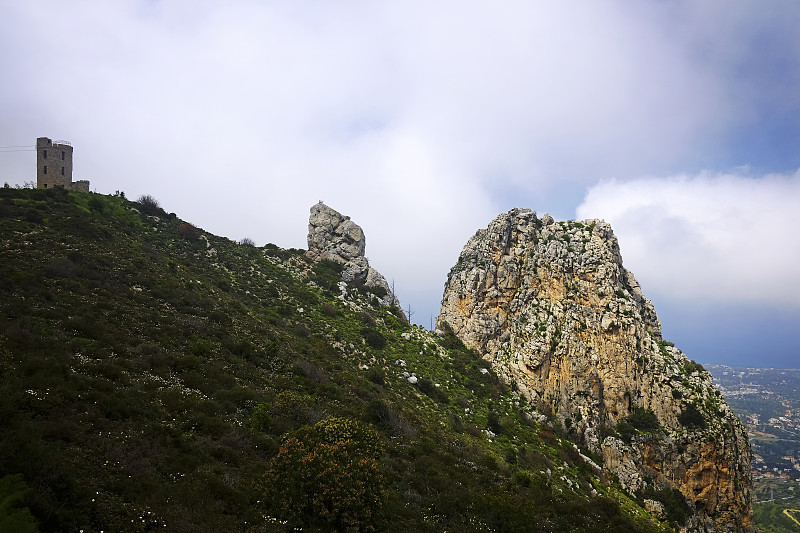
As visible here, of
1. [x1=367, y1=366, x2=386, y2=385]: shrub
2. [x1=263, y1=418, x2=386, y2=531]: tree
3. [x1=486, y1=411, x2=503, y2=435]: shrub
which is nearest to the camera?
[x1=263, y1=418, x2=386, y2=531]: tree

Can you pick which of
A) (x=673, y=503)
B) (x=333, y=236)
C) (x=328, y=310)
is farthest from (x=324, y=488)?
(x=333, y=236)

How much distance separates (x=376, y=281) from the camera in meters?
60.2

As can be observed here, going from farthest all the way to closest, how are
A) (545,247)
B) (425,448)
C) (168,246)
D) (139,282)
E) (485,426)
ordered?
(545,247) → (168,246) → (485,426) → (139,282) → (425,448)

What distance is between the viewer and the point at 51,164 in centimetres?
4512

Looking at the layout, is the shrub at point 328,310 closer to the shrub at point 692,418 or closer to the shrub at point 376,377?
the shrub at point 376,377

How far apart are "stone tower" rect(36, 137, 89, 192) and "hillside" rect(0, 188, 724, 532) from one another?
20.8 ft

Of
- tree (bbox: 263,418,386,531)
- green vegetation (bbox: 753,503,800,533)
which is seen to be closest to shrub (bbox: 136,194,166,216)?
tree (bbox: 263,418,386,531)

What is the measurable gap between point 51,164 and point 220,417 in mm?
48498

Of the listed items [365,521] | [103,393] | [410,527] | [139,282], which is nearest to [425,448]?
[410,527]

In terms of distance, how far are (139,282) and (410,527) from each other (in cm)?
2556

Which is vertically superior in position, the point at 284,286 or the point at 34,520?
the point at 284,286

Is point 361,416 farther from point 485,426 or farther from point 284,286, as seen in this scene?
point 284,286

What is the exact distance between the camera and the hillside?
35.3 feet

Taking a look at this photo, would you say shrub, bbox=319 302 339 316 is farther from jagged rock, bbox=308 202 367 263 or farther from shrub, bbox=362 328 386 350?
jagged rock, bbox=308 202 367 263
